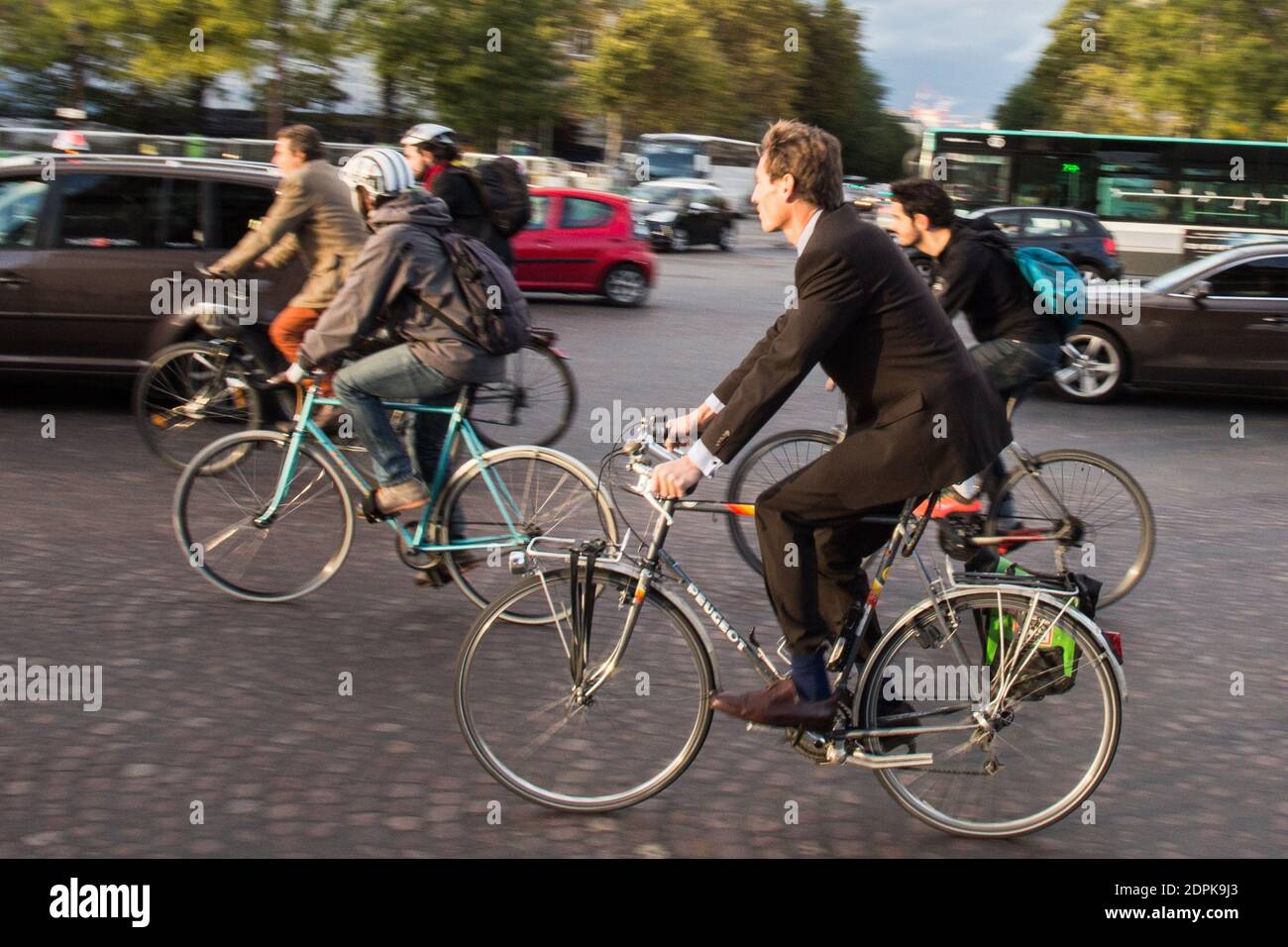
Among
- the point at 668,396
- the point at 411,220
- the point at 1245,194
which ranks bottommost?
the point at 668,396

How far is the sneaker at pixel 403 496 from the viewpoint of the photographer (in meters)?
5.52

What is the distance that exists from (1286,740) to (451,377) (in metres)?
3.15

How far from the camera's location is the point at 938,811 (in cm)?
403

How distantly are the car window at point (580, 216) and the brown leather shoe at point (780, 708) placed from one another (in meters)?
14.4

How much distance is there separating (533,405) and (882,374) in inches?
204

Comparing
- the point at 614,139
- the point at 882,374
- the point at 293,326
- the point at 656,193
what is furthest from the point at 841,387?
the point at 614,139

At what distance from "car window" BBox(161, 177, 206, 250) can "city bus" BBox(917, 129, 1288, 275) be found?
67.5 feet

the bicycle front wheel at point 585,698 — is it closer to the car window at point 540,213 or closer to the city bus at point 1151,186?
the car window at point 540,213

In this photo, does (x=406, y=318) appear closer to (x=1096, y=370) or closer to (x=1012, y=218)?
(x=1096, y=370)

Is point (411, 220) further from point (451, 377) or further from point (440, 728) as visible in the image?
point (440, 728)

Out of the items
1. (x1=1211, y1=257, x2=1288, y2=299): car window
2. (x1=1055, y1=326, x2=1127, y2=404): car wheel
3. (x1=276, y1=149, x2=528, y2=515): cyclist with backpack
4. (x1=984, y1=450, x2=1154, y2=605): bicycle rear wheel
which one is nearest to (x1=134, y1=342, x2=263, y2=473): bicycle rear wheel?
(x1=276, y1=149, x2=528, y2=515): cyclist with backpack

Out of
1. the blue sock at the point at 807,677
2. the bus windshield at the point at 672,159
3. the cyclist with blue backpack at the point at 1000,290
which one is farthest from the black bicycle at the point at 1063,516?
the bus windshield at the point at 672,159
